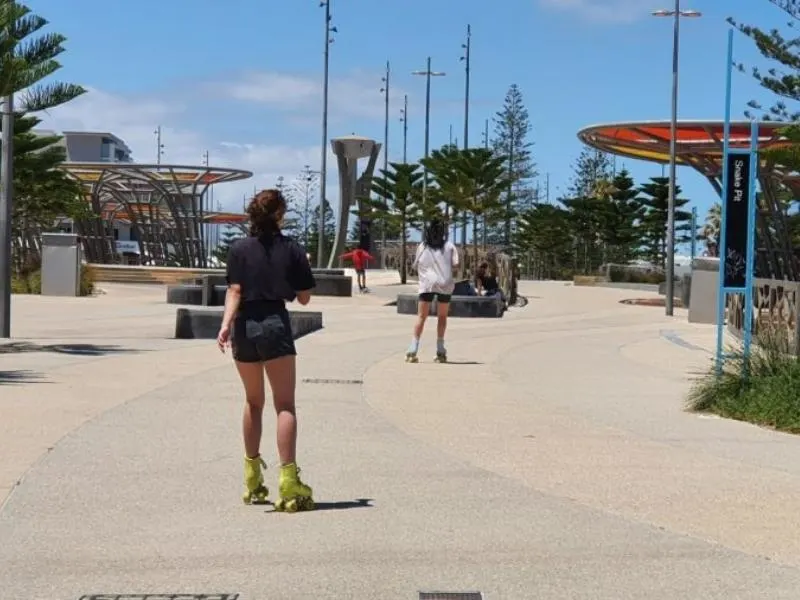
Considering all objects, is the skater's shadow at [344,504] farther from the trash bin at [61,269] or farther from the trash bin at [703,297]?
the trash bin at [61,269]

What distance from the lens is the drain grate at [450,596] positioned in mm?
4570

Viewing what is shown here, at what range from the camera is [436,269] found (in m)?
13.1

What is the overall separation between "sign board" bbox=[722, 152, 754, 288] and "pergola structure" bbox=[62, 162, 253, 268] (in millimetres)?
41836

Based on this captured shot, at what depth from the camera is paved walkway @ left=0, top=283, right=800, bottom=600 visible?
490 cm

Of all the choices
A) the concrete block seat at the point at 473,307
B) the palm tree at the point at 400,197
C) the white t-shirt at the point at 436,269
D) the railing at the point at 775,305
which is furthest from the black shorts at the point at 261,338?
the palm tree at the point at 400,197

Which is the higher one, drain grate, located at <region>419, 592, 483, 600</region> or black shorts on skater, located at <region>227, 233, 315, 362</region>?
black shorts on skater, located at <region>227, 233, 315, 362</region>

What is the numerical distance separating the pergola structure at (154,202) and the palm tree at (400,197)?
598 cm

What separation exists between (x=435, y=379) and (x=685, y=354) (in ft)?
19.4

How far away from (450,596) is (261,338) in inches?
77.4

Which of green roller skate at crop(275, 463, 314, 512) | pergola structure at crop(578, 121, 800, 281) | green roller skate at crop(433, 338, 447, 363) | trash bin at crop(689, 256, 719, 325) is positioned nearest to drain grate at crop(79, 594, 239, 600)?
green roller skate at crop(275, 463, 314, 512)

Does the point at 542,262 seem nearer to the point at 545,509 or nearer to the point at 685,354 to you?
the point at 685,354

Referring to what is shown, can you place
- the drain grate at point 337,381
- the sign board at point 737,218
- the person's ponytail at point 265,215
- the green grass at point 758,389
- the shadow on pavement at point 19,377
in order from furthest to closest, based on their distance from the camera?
the drain grate at point 337,381 → the shadow on pavement at point 19,377 → the sign board at point 737,218 → the green grass at point 758,389 → the person's ponytail at point 265,215

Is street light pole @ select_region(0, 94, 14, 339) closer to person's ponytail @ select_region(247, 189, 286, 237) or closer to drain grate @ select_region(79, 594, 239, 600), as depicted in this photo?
person's ponytail @ select_region(247, 189, 286, 237)

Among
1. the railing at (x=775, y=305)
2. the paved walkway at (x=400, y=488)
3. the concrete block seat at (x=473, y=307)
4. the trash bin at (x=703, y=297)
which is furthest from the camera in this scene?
the concrete block seat at (x=473, y=307)
